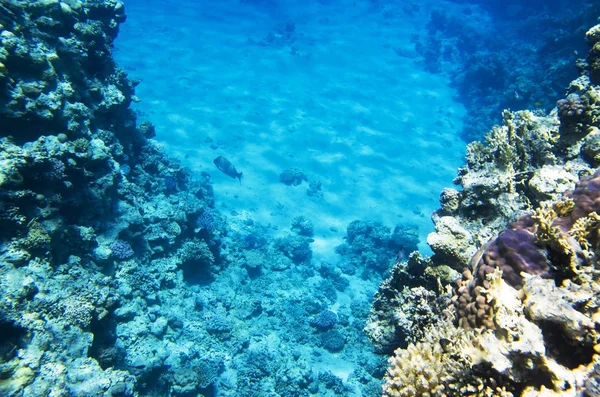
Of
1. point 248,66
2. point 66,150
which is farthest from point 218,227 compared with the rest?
point 248,66

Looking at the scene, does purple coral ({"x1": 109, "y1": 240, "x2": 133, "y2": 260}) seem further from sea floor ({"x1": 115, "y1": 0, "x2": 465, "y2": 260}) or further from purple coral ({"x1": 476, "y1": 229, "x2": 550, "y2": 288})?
purple coral ({"x1": 476, "y1": 229, "x2": 550, "y2": 288})

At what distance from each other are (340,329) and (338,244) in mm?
4831

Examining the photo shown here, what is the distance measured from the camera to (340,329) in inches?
433

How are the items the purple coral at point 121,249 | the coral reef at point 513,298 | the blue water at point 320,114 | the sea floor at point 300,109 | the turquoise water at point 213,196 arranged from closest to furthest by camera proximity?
1. the coral reef at point 513,298
2. the turquoise water at point 213,196
3. the purple coral at point 121,249
4. the blue water at point 320,114
5. the sea floor at point 300,109

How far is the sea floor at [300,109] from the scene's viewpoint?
1758 cm

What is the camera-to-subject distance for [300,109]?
24391mm

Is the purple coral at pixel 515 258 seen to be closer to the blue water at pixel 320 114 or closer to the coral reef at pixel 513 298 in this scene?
the coral reef at pixel 513 298

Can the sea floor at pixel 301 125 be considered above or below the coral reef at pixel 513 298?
above

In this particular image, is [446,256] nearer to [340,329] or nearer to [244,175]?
[340,329]

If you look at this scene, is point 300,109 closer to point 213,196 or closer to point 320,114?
point 320,114

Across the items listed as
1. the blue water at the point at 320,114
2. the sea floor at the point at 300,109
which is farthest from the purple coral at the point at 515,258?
the sea floor at the point at 300,109

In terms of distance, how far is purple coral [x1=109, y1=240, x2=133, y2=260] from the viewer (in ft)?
28.0

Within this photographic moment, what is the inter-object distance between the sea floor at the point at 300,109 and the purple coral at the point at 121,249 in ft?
23.0

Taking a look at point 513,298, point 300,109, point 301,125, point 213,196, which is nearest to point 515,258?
point 513,298
